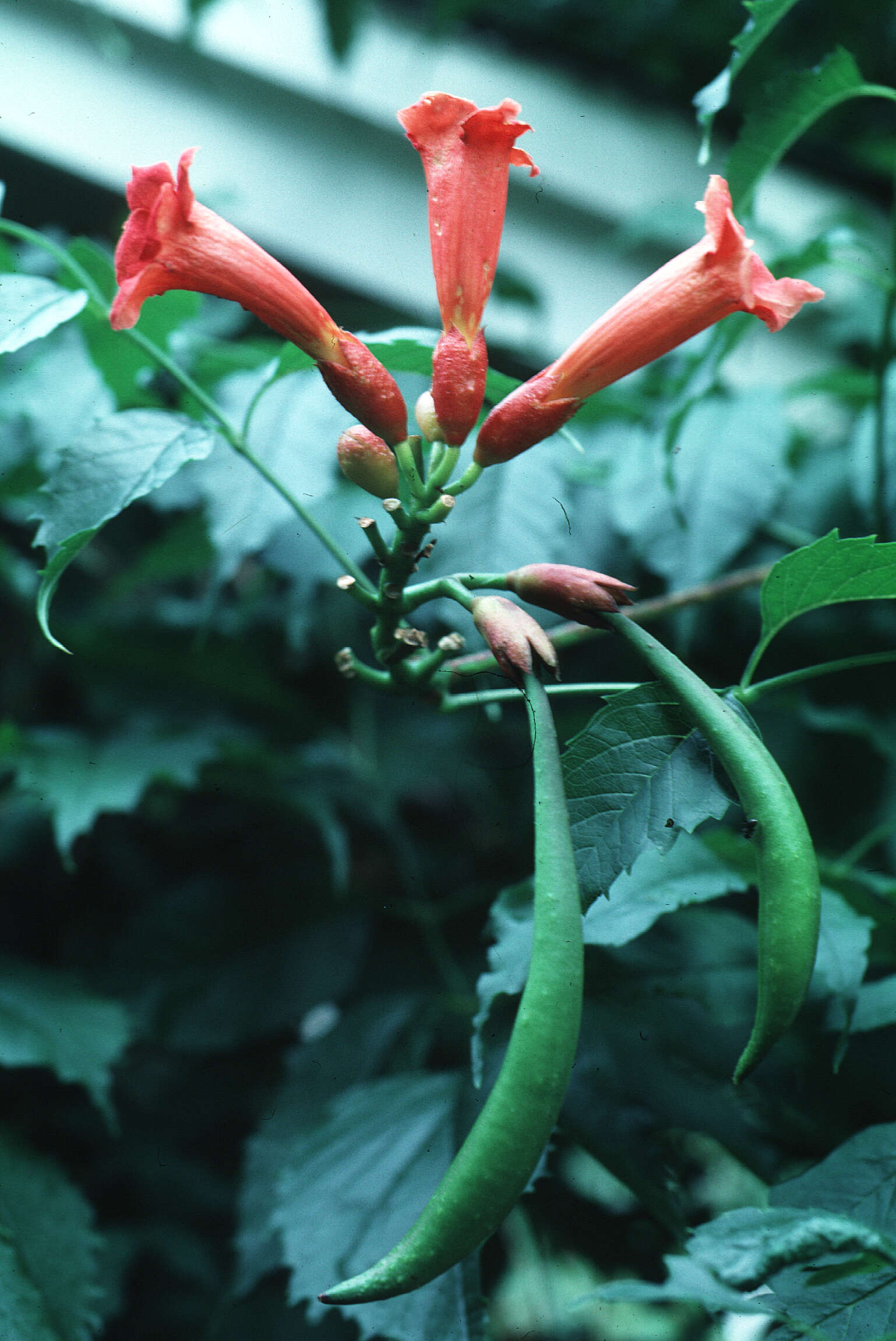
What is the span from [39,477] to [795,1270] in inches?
31.2

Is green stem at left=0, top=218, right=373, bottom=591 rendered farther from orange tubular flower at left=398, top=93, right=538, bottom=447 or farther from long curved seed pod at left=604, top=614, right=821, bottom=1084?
long curved seed pod at left=604, top=614, right=821, bottom=1084

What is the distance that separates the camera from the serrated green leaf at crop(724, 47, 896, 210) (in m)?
0.60

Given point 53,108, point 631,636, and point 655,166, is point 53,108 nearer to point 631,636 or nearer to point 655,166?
point 655,166

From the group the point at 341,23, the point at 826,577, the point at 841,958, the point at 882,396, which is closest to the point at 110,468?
the point at 826,577

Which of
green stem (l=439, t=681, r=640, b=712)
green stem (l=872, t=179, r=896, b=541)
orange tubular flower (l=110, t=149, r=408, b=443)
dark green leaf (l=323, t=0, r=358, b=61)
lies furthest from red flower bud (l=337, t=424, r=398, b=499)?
dark green leaf (l=323, t=0, r=358, b=61)

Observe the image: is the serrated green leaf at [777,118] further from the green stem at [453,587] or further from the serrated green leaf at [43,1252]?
the serrated green leaf at [43,1252]

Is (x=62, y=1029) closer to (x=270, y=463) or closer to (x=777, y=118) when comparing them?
(x=270, y=463)

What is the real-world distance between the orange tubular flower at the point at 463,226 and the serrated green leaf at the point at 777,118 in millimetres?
254

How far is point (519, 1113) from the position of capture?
0.98ft

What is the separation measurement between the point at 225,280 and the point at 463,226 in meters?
0.11

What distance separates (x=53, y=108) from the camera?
1182 mm

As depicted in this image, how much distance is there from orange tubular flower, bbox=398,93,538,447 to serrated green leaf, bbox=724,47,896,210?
0.25m

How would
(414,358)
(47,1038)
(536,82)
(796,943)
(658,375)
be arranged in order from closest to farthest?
(796,943), (414,358), (47,1038), (658,375), (536,82)

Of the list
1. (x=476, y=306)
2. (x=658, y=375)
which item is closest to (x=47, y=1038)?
(x=476, y=306)
